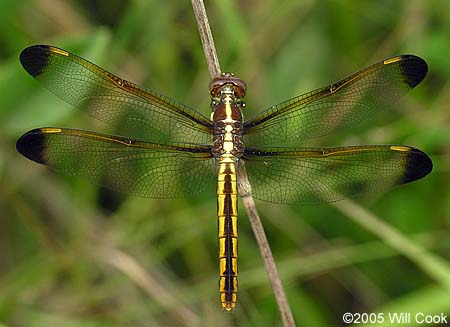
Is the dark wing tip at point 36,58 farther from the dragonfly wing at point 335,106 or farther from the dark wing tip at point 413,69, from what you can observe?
the dark wing tip at point 413,69

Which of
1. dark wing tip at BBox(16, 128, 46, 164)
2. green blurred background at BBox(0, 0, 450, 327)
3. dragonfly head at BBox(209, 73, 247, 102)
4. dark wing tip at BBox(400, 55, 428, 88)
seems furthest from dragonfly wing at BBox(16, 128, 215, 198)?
dark wing tip at BBox(400, 55, 428, 88)

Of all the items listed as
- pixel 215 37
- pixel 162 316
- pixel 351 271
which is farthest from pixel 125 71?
pixel 351 271

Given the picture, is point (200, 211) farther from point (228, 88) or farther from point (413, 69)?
point (413, 69)

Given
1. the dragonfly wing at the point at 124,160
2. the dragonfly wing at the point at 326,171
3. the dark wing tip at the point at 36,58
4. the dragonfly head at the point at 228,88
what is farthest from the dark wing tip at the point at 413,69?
the dark wing tip at the point at 36,58

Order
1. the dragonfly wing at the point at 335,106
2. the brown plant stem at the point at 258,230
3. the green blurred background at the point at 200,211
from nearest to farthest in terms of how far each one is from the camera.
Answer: the brown plant stem at the point at 258,230 → the dragonfly wing at the point at 335,106 → the green blurred background at the point at 200,211

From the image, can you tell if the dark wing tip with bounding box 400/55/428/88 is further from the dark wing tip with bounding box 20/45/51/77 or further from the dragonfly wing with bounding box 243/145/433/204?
the dark wing tip with bounding box 20/45/51/77

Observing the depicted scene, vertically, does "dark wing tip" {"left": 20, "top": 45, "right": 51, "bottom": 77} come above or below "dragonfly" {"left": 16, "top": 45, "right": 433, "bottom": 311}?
above
